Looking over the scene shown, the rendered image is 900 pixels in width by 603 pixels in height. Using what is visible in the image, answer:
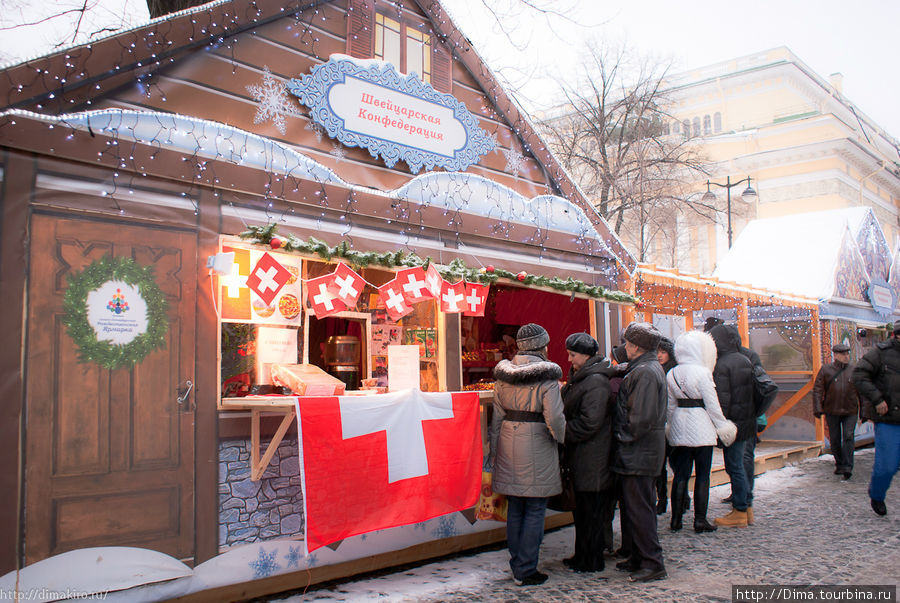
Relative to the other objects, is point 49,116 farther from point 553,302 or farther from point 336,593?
point 553,302

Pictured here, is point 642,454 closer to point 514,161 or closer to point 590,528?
point 590,528

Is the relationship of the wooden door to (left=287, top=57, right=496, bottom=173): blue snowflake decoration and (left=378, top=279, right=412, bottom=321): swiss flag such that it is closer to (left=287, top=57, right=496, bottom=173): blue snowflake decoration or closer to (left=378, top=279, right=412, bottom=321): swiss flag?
(left=378, top=279, right=412, bottom=321): swiss flag

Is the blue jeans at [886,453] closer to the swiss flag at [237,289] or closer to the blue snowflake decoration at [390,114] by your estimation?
the blue snowflake decoration at [390,114]

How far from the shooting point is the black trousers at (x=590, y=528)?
5004mm

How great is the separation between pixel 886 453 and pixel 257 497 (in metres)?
5.76

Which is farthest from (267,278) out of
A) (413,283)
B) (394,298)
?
(413,283)

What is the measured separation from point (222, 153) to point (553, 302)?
541 cm

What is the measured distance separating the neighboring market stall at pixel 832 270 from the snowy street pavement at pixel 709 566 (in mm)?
5651

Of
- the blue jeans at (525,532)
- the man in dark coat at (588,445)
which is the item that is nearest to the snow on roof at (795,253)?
the man in dark coat at (588,445)

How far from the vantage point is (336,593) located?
461 cm

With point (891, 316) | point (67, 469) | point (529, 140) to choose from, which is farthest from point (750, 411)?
point (891, 316)

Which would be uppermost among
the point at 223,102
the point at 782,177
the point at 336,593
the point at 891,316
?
the point at 782,177

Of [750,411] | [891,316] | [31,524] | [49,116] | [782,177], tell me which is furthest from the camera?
[782,177]

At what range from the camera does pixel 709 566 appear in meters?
5.12
